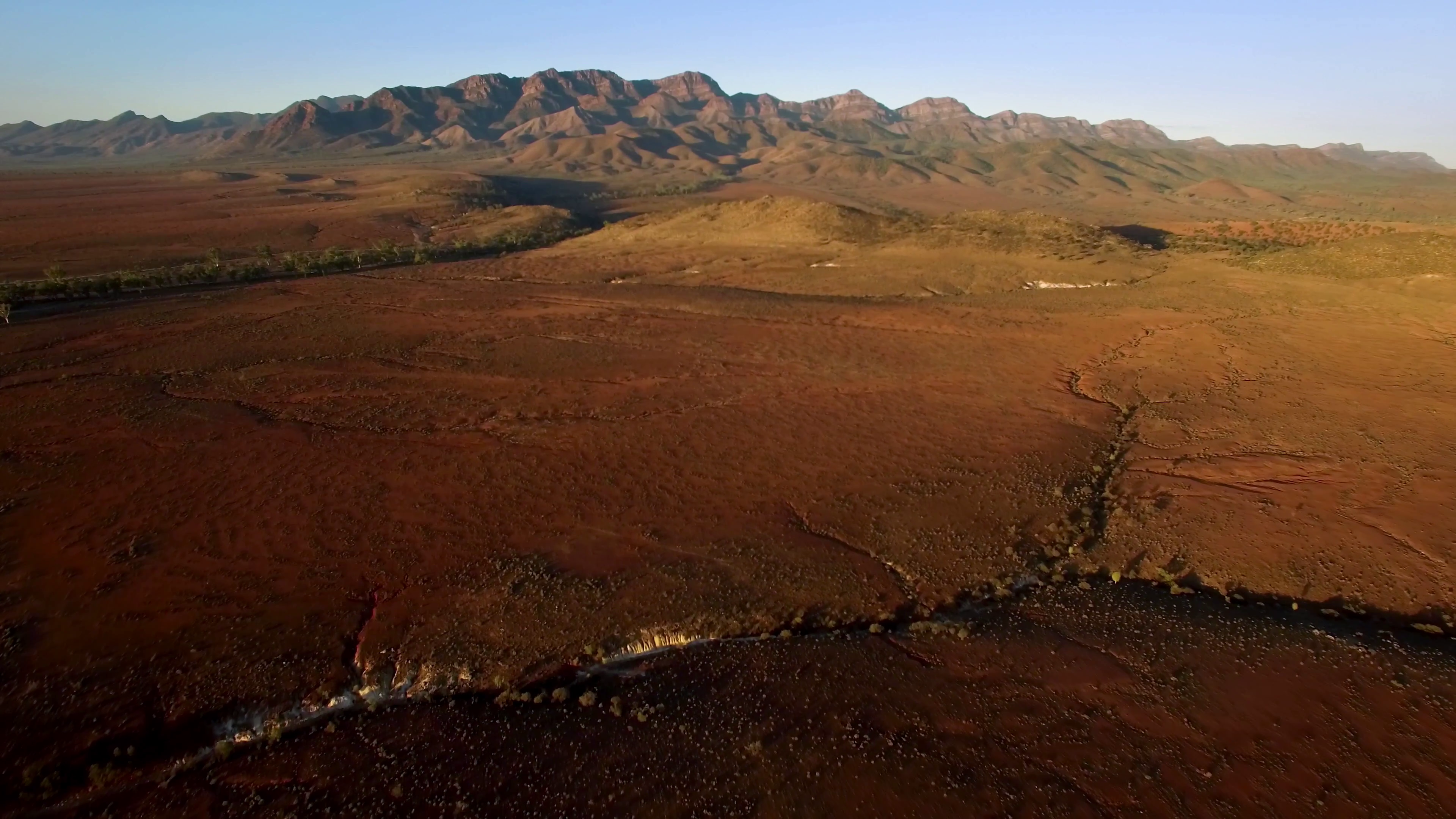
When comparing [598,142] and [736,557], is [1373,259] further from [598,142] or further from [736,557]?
[598,142]

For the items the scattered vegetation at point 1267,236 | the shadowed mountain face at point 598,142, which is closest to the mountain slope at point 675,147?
the shadowed mountain face at point 598,142

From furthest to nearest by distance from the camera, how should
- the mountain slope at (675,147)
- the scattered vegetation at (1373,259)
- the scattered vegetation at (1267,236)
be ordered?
1. the mountain slope at (675,147)
2. the scattered vegetation at (1267,236)
3. the scattered vegetation at (1373,259)

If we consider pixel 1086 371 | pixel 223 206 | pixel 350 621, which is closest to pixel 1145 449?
pixel 1086 371

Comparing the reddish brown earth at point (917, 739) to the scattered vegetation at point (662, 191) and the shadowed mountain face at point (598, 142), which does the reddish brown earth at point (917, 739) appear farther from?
the shadowed mountain face at point (598, 142)

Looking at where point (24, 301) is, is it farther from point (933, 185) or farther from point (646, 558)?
point (933, 185)

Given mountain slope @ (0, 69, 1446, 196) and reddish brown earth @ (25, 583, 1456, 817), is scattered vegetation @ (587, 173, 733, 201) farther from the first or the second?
reddish brown earth @ (25, 583, 1456, 817)
